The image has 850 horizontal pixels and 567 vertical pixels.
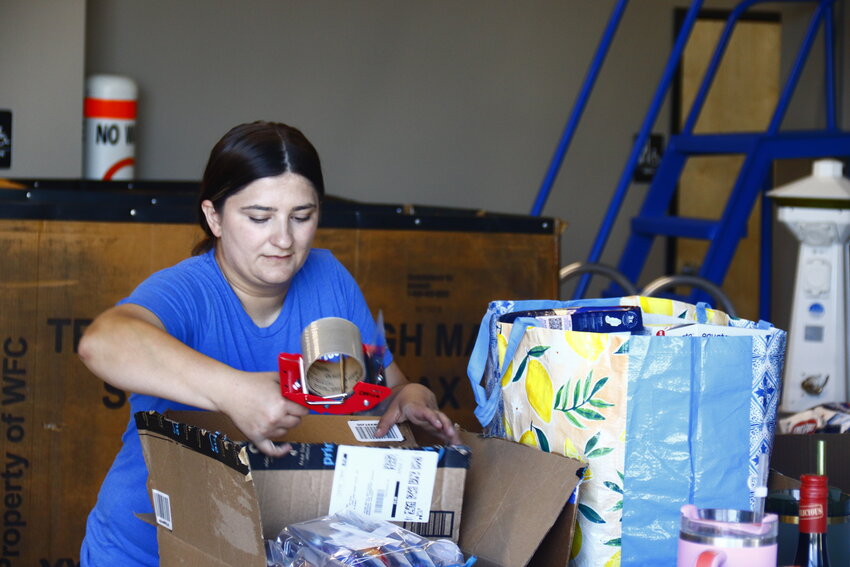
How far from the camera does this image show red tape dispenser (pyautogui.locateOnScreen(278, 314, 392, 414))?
1058mm

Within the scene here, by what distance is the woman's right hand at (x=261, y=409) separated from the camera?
109 cm

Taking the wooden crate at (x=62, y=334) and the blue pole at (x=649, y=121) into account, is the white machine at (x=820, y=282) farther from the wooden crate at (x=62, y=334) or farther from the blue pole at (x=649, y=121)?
the wooden crate at (x=62, y=334)

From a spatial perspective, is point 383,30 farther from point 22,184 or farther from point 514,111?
point 22,184

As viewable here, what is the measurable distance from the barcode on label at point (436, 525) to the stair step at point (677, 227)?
2585 mm

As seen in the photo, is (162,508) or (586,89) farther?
(586,89)

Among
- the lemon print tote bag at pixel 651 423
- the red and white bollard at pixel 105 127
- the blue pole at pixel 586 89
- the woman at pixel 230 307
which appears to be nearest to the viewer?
the lemon print tote bag at pixel 651 423

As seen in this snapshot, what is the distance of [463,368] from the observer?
2.49 m

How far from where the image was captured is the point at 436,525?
1120 millimetres

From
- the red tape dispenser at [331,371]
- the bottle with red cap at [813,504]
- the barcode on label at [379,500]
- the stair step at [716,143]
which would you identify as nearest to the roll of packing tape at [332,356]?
the red tape dispenser at [331,371]

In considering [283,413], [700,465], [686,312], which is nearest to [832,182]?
[686,312]

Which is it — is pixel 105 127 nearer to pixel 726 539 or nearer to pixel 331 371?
pixel 331 371

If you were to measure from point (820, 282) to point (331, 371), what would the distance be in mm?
2200

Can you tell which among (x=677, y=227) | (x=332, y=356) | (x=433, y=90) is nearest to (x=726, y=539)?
(x=332, y=356)

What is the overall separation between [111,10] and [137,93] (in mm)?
341
